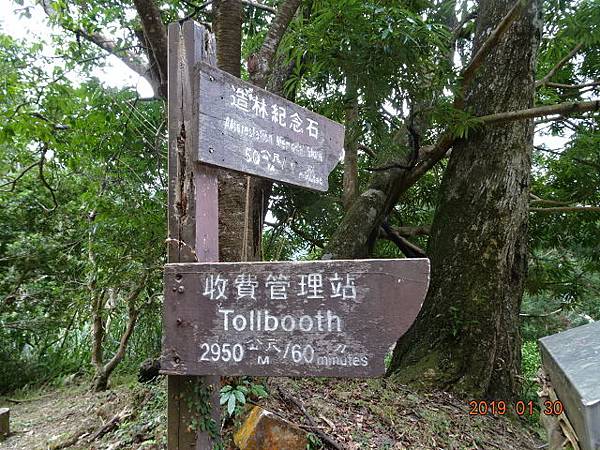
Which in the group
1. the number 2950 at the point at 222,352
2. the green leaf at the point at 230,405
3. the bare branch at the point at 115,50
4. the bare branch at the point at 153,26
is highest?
the bare branch at the point at 115,50

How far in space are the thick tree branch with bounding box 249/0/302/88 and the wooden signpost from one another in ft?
6.53

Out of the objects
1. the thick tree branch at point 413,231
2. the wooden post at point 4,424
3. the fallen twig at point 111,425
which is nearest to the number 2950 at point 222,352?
the fallen twig at point 111,425

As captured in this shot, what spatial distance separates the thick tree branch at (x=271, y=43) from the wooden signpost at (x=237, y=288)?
1.99m

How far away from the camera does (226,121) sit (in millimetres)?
1960

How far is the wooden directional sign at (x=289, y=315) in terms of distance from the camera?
62.1 inches

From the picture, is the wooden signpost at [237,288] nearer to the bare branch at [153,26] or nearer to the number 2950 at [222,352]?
the number 2950 at [222,352]

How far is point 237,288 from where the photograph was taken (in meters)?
1.70

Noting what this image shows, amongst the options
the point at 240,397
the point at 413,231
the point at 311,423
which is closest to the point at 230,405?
the point at 240,397

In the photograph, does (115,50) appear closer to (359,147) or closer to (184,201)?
(359,147)

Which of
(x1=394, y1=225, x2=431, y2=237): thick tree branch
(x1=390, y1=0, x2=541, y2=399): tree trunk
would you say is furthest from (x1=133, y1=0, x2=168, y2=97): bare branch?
(x1=394, y1=225, x2=431, y2=237): thick tree branch

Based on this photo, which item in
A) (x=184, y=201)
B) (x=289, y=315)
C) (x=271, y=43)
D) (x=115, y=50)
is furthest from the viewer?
(x=115, y=50)

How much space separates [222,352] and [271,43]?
3.16 meters

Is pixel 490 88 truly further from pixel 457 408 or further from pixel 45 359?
pixel 45 359

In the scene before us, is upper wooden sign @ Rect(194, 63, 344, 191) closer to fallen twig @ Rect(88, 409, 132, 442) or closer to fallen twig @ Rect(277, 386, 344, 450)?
fallen twig @ Rect(277, 386, 344, 450)
